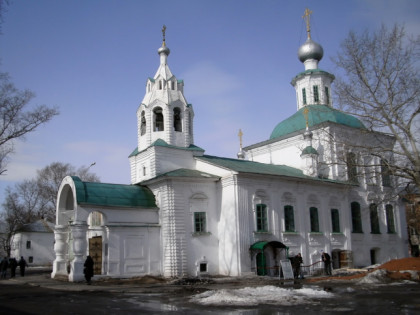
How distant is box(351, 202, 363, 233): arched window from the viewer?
28.4 meters

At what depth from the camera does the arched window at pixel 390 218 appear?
30.4 m

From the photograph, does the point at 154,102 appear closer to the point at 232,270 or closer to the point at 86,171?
the point at 232,270

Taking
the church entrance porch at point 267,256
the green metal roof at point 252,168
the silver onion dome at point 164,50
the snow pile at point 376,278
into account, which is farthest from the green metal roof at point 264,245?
the silver onion dome at point 164,50

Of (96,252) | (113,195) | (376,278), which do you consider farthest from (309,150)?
(96,252)

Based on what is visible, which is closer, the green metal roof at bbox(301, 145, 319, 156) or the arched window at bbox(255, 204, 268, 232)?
the arched window at bbox(255, 204, 268, 232)

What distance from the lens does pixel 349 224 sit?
2755 centimetres

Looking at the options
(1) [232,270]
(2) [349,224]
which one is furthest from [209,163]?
(2) [349,224]

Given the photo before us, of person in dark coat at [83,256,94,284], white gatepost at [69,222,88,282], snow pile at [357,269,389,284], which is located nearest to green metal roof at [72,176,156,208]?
white gatepost at [69,222,88,282]

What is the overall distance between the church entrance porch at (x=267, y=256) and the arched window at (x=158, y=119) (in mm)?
8987

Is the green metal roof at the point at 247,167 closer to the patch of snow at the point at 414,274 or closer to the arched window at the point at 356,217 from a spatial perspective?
the arched window at the point at 356,217

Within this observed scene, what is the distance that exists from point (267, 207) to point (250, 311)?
13.8 m

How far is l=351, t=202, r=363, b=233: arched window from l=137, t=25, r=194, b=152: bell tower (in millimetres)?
11715

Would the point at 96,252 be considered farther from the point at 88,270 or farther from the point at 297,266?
the point at 297,266

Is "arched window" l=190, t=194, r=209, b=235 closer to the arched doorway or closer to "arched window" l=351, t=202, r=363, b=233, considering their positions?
the arched doorway
